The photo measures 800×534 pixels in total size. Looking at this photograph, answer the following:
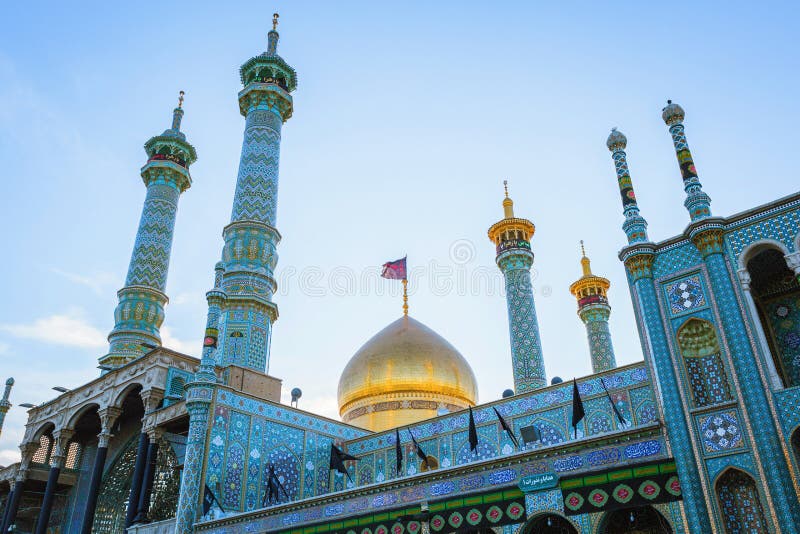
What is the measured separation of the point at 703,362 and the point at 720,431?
41.0 inches

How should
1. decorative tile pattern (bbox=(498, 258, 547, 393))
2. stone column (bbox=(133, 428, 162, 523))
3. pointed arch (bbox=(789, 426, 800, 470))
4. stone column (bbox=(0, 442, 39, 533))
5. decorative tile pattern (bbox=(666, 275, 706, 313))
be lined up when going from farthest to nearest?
stone column (bbox=(0, 442, 39, 533)) → decorative tile pattern (bbox=(498, 258, 547, 393)) → stone column (bbox=(133, 428, 162, 523)) → decorative tile pattern (bbox=(666, 275, 706, 313)) → pointed arch (bbox=(789, 426, 800, 470))

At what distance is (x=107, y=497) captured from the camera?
19344 millimetres

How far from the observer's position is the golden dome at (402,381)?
21672 millimetres

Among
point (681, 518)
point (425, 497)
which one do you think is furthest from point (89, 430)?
point (681, 518)

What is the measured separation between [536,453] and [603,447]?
3.10 feet

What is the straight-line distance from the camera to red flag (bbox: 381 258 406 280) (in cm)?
2326

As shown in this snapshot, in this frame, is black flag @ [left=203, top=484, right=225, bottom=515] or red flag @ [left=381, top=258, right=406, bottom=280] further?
red flag @ [left=381, top=258, right=406, bottom=280]

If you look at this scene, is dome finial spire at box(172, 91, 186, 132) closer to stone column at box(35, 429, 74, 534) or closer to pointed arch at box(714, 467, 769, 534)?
stone column at box(35, 429, 74, 534)

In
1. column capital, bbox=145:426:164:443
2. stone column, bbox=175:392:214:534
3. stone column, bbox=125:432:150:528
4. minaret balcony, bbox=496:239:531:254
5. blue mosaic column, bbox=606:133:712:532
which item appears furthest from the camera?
minaret balcony, bbox=496:239:531:254

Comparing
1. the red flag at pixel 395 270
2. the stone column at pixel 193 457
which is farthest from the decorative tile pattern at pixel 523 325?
the stone column at pixel 193 457

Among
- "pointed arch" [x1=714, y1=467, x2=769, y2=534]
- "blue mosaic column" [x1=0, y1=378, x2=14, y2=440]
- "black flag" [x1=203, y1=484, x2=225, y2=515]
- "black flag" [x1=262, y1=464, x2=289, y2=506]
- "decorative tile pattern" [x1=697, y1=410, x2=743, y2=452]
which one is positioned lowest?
"pointed arch" [x1=714, y1=467, x2=769, y2=534]

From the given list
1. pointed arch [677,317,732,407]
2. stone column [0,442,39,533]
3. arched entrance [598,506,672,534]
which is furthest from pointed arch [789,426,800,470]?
stone column [0,442,39,533]

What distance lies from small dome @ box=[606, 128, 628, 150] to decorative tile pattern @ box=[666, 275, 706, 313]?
Result: 2794 mm

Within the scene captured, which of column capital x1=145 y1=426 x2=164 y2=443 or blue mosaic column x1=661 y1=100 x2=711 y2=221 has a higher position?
blue mosaic column x1=661 y1=100 x2=711 y2=221
